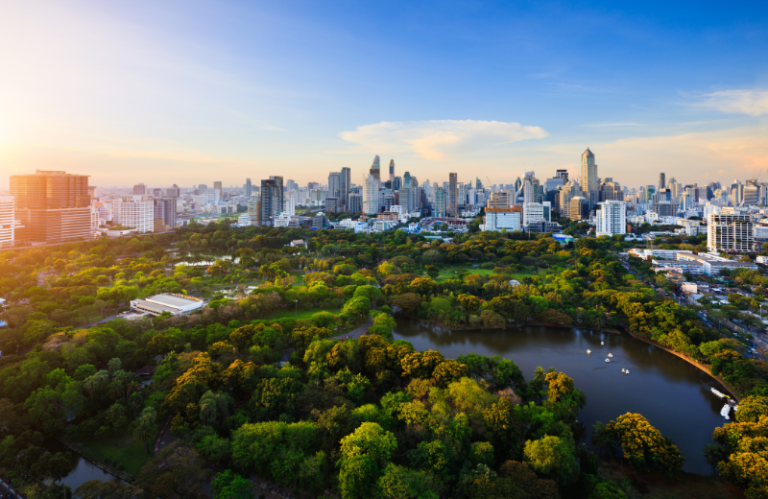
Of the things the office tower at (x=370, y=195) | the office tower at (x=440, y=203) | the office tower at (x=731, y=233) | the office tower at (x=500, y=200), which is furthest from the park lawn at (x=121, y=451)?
the office tower at (x=440, y=203)

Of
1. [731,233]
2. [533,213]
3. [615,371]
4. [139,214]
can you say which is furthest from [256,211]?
[731,233]

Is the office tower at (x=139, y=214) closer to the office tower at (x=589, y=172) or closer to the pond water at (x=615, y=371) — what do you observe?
the pond water at (x=615, y=371)

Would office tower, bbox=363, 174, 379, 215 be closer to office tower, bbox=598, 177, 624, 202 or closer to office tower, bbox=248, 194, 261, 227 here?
office tower, bbox=248, 194, 261, 227

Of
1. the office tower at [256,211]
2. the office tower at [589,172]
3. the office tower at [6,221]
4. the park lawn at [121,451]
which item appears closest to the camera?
the park lawn at [121,451]

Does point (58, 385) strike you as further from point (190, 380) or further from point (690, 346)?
point (690, 346)

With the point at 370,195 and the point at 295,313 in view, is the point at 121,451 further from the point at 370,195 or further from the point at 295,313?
the point at 370,195

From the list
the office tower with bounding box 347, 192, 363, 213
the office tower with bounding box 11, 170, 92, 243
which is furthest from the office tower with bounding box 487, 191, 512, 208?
the office tower with bounding box 11, 170, 92, 243
